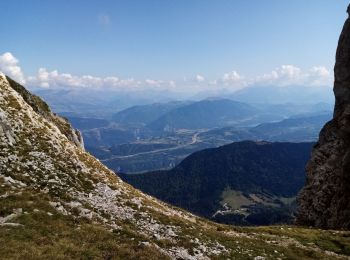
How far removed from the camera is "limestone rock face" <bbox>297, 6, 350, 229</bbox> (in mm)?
75369

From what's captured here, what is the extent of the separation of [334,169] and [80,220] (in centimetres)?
6330

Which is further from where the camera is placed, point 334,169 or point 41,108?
point 334,169

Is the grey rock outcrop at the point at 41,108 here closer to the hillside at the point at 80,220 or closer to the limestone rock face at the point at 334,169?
the hillside at the point at 80,220

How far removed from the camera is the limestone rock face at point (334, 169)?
7537cm

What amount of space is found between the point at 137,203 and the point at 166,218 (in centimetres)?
394

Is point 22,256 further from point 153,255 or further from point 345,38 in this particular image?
point 345,38

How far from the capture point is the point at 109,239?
29344 millimetres

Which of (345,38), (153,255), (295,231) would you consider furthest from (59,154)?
(345,38)

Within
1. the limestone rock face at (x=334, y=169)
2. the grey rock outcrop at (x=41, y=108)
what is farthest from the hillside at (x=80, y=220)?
the limestone rock face at (x=334, y=169)

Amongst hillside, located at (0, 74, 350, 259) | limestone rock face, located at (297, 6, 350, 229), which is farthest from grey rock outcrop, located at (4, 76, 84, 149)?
limestone rock face, located at (297, 6, 350, 229)

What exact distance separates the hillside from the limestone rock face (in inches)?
1154

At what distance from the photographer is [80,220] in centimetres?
3194

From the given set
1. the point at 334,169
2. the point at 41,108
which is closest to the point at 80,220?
the point at 41,108

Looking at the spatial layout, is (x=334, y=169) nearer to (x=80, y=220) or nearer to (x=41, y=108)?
(x=41, y=108)
